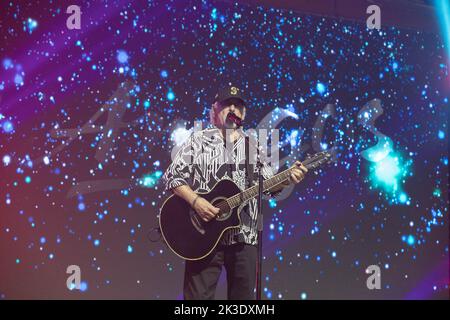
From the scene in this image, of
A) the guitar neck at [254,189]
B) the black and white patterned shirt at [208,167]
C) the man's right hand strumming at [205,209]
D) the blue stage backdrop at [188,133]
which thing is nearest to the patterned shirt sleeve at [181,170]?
the black and white patterned shirt at [208,167]

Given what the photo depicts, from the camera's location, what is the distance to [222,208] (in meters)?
3.53

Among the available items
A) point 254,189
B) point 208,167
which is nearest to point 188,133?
point 208,167

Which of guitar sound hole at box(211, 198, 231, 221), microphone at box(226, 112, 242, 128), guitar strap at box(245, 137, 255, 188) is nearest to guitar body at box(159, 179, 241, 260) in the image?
guitar sound hole at box(211, 198, 231, 221)

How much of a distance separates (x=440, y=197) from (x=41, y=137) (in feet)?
12.8

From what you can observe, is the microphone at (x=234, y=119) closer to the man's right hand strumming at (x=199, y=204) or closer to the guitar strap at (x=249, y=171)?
the guitar strap at (x=249, y=171)

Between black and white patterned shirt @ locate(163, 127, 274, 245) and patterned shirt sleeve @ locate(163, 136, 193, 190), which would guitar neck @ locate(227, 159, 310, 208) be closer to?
black and white patterned shirt @ locate(163, 127, 274, 245)

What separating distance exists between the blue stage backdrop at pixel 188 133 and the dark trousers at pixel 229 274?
1.37m

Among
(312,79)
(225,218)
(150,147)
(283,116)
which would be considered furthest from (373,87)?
(225,218)

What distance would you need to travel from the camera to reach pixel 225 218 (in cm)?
351

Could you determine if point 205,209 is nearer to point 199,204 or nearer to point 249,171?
point 199,204

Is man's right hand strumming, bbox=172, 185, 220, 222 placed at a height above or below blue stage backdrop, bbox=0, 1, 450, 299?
below

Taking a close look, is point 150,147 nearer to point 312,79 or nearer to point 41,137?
point 41,137

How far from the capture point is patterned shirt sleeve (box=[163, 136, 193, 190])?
3.57 metres

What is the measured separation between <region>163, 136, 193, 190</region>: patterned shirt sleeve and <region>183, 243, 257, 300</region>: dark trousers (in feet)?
1.56
